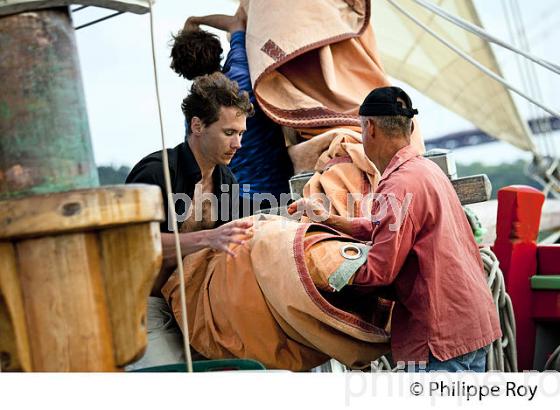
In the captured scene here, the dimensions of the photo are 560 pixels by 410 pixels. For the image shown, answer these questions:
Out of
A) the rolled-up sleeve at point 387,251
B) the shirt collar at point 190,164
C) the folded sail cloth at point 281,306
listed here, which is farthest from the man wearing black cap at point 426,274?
the shirt collar at point 190,164

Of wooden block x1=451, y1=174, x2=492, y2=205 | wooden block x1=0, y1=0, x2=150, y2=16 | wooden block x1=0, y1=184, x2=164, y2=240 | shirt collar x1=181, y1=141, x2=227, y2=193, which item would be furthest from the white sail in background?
wooden block x1=0, y1=184, x2=164, y2=240

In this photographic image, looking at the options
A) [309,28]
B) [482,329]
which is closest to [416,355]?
[482,329]

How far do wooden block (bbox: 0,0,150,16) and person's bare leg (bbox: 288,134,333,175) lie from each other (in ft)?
6.09

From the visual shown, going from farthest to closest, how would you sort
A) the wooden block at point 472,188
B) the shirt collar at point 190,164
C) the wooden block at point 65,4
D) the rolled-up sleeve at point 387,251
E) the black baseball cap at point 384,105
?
the wooden block at point 472,188
the shirt collar at point 190,164
the black baseball cap at point 384,105
the rolled-up sleeve at point 387,251
the wooden block at point 65,4

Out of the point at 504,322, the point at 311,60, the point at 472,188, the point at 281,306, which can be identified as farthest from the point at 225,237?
the point at 311,60

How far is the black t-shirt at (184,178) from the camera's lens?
2.99m

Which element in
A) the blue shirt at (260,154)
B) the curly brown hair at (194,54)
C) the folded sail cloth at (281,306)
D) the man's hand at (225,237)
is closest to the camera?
the man's hand at (225,237)

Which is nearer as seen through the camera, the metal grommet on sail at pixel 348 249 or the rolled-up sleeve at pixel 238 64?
the metal grommet on sail at pixel 348 249

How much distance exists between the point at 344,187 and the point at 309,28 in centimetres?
98

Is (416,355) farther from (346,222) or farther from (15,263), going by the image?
(15,263)

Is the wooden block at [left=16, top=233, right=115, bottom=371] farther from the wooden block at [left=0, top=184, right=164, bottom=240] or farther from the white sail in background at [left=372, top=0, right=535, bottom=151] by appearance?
the white sail in background at [left=372, top=0, right=535, bottom=151]

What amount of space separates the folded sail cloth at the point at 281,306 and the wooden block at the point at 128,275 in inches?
38.0

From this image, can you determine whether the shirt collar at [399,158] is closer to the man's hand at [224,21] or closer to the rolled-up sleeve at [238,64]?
the rolled-up sleeve at [238,64]

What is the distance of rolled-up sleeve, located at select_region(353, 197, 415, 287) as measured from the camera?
8.94 feet
